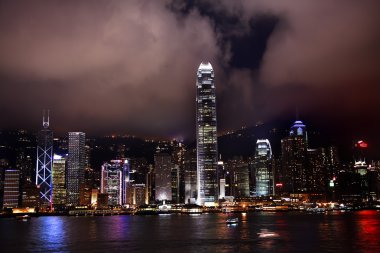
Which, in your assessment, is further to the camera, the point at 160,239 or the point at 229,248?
the point at 160,239

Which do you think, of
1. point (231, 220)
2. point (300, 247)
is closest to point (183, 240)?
point (300, 247)

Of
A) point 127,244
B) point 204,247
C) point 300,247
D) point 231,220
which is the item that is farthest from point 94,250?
point 231,220

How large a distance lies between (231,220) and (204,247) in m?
58.3

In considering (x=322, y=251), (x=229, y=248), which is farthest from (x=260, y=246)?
(x=322, y=251)

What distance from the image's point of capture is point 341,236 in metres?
81.0

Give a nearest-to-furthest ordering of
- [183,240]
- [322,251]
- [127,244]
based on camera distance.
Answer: [322,251] → [127,244] → [183,240]

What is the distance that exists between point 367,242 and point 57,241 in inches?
1892

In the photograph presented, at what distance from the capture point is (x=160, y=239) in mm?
81875

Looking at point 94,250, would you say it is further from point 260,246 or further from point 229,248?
point 260,246

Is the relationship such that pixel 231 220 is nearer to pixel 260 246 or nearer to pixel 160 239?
pixel 160 239

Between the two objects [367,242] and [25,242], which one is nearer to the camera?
[367,242]

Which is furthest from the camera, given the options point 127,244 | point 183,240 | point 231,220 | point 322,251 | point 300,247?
point 231,220

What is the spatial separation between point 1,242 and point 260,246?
44169 mm

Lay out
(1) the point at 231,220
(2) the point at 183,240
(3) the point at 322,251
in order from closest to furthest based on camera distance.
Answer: (3) the point at 322,251 → (2) the point at 183,240 → (1) the point at 231,220
